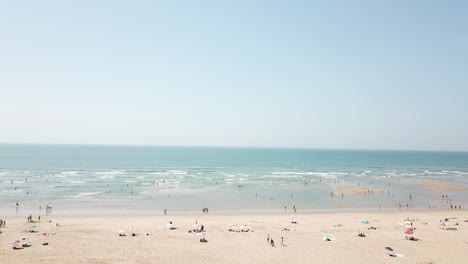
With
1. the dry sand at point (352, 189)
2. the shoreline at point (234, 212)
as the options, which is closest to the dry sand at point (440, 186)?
the dry sand at point (352, 189)

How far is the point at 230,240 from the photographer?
28531 mm

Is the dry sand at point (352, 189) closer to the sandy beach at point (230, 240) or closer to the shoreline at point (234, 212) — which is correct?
the shoreline at point (234, 212)

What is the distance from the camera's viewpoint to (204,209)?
4312 cm

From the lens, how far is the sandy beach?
77.2 feet

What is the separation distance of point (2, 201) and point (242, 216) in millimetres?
33765

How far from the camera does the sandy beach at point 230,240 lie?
23516mm

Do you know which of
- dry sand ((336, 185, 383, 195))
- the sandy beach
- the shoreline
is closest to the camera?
the sandy beach

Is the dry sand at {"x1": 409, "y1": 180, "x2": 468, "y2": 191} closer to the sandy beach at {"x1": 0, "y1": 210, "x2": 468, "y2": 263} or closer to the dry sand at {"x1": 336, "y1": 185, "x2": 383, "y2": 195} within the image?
the dry sand at {"x1": 336, "y1": 185, "x2": 383, "y2": 195}

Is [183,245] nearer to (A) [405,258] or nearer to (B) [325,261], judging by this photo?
(B) [325,261]

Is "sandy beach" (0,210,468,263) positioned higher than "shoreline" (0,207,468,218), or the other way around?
"sandy beach" (0,210,468,263)

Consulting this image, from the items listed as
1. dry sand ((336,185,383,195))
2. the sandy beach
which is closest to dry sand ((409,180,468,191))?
dry sand ((336,185,383,195))

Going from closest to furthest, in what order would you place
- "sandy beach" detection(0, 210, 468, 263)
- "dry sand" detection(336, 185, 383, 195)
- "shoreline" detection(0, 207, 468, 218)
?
"sandy beach" detection(0, 210, 468, 263) → "shoreline" detection(0, 207, 468, 218) → "dry sand" detection(336, 185, 383, 195)

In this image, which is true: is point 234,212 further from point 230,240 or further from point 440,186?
point 440,186

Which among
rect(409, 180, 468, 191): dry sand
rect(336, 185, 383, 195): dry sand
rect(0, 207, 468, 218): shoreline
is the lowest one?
rect(0, 207, 468, 218): shoreline
